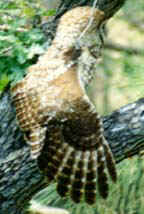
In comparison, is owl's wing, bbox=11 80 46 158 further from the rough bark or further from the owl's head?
the owl's head

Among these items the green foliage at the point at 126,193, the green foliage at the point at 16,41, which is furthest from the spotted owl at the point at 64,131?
the green foliage at the point at 126,193

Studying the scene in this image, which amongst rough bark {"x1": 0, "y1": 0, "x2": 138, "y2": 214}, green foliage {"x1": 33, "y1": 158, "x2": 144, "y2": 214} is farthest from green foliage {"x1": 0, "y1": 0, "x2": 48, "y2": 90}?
→ green foliage {"x1": 33, "y1": 158, "x2": 144, "y2": 214}

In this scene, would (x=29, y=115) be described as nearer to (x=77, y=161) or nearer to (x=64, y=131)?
(x=64, y=131)

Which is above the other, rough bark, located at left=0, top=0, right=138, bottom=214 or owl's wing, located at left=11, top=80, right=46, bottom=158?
owl's wing, located at left=11, top=80, right=46, bottom=158

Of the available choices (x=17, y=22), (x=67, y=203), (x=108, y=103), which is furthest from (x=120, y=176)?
(x=108, y=103)

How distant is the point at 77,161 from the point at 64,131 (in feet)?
0.50

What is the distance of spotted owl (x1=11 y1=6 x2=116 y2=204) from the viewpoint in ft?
8.44

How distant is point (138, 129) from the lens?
8.64 feet

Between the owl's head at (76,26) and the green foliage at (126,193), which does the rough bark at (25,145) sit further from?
the green foliage at (126,193)

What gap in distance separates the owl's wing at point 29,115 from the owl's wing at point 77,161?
45mm

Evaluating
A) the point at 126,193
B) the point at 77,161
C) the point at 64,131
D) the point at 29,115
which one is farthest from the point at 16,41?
the point at 126,193

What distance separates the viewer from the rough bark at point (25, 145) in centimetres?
265

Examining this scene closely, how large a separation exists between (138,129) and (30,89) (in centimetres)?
53

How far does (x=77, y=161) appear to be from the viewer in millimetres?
2623
